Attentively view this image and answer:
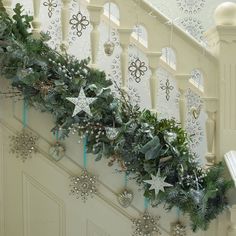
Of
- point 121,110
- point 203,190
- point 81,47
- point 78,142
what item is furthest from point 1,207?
point 81,47

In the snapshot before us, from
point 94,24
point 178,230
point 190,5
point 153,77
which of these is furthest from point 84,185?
point 190,5

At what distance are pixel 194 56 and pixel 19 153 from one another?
83cm

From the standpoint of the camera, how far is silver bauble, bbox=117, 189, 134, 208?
1.73 meters

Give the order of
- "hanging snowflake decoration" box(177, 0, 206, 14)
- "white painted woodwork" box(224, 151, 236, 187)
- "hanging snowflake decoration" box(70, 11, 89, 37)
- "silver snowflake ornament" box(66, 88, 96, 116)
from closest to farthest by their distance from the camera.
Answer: "white painted woodwork" box(224, 151, 236, 187)
"silver snowflake ornament" box(66, 88, 96, 116)
"hanging snowflake decoration" box(70, 11, 89, 37)
"hanging snowflake decoration" box(177, 0, 206, 14)

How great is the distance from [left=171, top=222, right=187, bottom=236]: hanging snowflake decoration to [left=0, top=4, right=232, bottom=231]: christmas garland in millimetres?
119

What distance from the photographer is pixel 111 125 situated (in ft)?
5.31

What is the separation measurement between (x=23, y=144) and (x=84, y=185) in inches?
12.2

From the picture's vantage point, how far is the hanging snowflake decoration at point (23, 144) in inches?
69.6

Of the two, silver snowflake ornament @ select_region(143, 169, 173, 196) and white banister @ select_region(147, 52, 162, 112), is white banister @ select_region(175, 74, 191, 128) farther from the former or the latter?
silver snowflake ornament @ select_region(143, 169, 173, 196)

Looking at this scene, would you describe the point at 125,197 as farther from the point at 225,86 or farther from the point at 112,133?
the point at 225,86

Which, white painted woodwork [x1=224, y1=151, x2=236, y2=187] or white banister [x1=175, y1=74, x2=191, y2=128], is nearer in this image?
white painted woodwork [x1=224, y1=151, x2=236, y2=187]

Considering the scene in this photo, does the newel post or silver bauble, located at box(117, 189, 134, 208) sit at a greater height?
the newel post

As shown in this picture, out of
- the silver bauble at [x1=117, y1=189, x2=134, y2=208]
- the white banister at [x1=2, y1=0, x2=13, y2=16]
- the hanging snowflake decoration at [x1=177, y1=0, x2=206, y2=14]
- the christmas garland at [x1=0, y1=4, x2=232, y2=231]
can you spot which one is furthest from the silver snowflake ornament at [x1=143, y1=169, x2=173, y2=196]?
the hanging snowflake decoration at [x1=177, y1=0, x2=206, y2=14]

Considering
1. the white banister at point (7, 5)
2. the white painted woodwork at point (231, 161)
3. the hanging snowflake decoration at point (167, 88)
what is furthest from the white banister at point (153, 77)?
the hanging snowflake decoration at point (167, 88)
